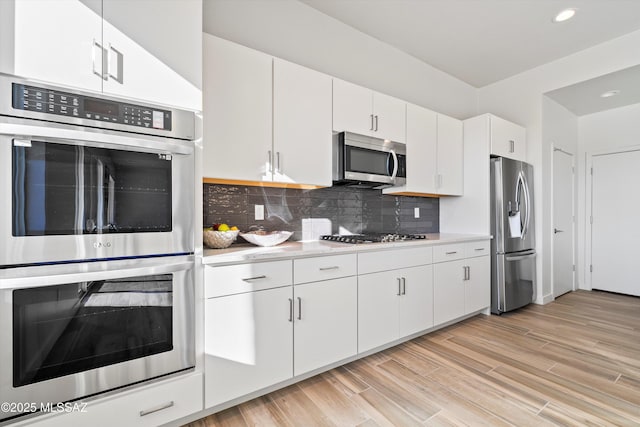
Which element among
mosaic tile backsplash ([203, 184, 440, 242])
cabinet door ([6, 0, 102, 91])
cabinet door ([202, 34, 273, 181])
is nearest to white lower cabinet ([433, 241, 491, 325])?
mosaic tile backsplash ([203, 184, 440, 242])

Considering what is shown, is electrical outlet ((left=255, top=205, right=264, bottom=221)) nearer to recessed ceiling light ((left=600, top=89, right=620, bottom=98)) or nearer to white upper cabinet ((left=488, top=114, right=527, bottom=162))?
white upper cabinet ((left=488, top=114, right=527, bottom=162))

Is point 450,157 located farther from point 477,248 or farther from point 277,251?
point 277,251

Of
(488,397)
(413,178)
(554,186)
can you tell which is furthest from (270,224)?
(554,186)

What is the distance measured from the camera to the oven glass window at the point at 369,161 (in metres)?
2.45

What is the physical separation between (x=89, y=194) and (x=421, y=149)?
2.77 metres

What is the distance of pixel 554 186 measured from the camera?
13.1 ft

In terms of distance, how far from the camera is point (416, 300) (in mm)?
2566

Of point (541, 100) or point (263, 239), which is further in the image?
point (541, 100)

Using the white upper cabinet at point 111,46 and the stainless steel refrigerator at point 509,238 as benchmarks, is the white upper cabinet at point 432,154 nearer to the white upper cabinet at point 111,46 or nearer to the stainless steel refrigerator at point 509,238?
the stainless steel refrigerator at point 509,238

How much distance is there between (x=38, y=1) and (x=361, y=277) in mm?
2186

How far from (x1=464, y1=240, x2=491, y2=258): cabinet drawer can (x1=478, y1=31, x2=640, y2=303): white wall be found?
983mm

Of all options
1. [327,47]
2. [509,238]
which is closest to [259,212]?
[327,47]

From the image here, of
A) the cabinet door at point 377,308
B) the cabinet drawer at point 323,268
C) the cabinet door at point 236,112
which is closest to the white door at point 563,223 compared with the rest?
the cabinet door at point 377,308

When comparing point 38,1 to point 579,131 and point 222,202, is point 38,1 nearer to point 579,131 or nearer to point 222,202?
point 222,202
